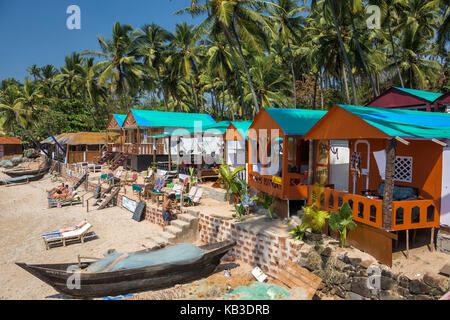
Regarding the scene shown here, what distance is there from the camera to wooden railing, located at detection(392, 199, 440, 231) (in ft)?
23.2

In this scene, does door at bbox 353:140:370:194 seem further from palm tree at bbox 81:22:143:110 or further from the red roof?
the red roof

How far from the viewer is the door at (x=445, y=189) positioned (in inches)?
285

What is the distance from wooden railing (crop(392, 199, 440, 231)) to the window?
3.45ft

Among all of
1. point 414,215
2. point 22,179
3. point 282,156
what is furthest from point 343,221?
point 22,179

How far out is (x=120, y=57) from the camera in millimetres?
31625

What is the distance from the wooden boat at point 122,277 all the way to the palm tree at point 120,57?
2665 cm

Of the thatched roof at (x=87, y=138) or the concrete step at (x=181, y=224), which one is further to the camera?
the thatched roof at (x=87, y=138)

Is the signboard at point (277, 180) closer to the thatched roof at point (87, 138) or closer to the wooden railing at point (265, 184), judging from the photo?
the wooden railing at point (265, 184)

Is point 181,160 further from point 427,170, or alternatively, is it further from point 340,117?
point 427,170

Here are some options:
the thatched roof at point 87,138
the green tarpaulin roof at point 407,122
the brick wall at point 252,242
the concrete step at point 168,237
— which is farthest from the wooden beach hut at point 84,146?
the green tarpaulin roof at point 407,122

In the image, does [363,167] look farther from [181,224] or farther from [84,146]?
[84,146]

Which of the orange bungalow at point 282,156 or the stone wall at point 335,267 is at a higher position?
the orange bungalow at point 282,156

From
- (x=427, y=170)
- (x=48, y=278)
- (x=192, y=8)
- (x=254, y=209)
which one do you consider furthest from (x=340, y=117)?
(x=192, y=8)

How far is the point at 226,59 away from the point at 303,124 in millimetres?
15883
